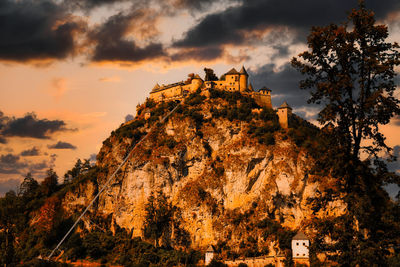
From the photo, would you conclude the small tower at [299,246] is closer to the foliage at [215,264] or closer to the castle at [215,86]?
the foliage at [215,264]

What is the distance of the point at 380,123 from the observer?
16.4 m

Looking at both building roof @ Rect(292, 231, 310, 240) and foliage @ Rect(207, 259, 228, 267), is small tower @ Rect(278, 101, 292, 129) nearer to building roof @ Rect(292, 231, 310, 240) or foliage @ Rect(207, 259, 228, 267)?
building roof @ Rect(292, 231, 310, 240)

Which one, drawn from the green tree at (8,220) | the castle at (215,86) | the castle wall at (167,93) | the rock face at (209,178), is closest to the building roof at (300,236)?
the rock face at (209,178)

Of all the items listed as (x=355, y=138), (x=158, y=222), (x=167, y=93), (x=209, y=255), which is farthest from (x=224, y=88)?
(x=355, y=138)

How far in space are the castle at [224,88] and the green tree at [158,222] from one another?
29.9 m

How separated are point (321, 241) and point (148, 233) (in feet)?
233

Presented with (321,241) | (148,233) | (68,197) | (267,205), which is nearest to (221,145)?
(267,205)

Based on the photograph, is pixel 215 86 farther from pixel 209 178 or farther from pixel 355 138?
pixel 355 138

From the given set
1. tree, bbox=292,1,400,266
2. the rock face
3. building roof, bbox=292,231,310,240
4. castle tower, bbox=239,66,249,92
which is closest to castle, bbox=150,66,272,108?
castle tower, bbox=239,66,249,92

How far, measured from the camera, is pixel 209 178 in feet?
282

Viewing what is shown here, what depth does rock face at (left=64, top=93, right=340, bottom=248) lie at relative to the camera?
7944 centimetres

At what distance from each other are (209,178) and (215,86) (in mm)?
26294

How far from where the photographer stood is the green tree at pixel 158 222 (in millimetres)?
83562

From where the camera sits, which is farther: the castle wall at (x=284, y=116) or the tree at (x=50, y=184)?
the tree at (x=50, y=184)
